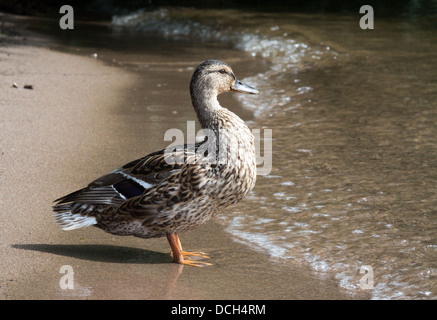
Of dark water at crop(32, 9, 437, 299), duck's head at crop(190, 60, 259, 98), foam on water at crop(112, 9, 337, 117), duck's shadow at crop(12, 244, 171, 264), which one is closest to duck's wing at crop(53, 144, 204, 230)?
duck's shadow at crop(12, 244, 171, 264)

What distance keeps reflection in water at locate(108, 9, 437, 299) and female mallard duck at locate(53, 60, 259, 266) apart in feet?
2.69

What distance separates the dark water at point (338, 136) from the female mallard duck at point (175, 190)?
0.81 metres

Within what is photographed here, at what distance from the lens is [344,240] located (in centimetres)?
554

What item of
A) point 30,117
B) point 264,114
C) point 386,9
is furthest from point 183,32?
point 30,117

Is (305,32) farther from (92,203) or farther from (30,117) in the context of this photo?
(92,203)

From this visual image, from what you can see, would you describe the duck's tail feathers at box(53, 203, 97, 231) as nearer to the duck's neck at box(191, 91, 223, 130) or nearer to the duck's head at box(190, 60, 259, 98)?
the duck's neck at box(191, 91, 223, 130)

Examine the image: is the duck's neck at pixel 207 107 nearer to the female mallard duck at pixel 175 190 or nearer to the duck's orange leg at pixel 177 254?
the female mallard duck at pixel 175 190

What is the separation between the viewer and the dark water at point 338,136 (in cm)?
534

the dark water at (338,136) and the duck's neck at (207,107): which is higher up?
the duck's neck at (207,107)

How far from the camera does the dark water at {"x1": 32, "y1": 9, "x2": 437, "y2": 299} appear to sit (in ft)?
17.5

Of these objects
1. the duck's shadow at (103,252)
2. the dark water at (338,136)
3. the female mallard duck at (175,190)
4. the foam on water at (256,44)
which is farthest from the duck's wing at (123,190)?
the foam on water at (256,44)

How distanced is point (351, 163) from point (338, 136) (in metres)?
1.13

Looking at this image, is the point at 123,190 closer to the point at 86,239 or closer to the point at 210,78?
the point at 86,239
